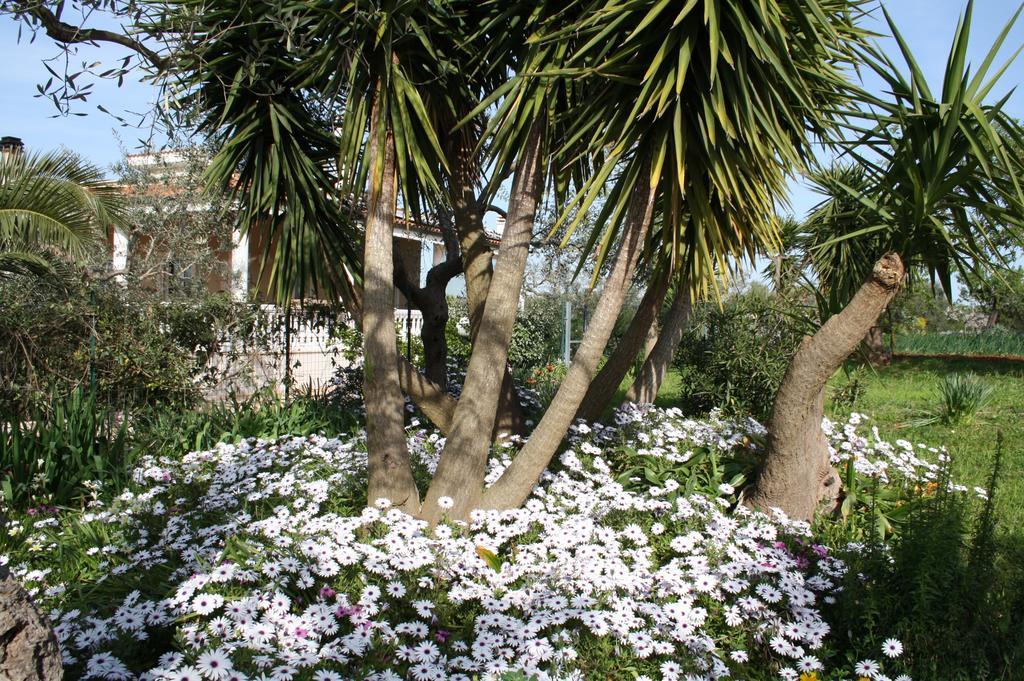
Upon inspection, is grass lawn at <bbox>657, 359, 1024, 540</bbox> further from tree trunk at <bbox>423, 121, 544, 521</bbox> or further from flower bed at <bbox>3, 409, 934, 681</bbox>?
tree trunk at <bbox>423, 121, 544, 521</bbox>

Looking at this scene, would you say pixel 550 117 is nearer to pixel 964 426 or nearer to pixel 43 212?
pixel 43 212

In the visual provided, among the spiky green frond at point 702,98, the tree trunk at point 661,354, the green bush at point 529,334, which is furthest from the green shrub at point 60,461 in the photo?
the green bush at point 529,334

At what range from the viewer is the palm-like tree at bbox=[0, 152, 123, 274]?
239 inches

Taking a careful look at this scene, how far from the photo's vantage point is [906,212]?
3.84 metres

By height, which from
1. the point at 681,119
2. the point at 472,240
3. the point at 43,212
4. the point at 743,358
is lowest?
the point at 743,358

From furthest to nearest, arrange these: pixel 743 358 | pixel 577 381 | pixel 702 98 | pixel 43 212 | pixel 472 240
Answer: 1. pixel 743 358
2. pixel 43 212
3. pixel 472 240
4. pixel 577 381
5. pixel 702 98

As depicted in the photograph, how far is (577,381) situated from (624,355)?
4.63 ft

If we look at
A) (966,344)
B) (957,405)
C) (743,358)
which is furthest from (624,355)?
(966,344)

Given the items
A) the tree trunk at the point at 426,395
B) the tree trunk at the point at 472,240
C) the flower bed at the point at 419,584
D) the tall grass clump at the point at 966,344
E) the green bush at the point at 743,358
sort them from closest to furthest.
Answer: the flower bed at the point at 419,584, the tree trunk at the point at 426,395, the tree trunk at the point at 472,240, the green bush at the point at 743,358, the tall grass clump at the point at 966,344

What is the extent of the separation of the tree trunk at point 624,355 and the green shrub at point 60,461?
3.10 m

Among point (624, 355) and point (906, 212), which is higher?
point (906, 212)

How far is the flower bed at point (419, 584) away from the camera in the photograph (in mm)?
2664

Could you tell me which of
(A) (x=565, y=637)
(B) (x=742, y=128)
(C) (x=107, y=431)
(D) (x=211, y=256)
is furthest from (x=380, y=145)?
(D) (x=211, y=256)

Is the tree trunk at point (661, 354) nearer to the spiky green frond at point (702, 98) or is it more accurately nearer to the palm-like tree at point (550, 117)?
the palm-like tree at point (550, 117)
